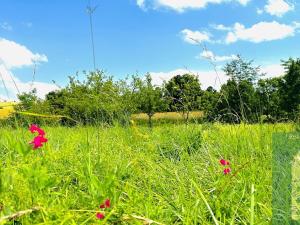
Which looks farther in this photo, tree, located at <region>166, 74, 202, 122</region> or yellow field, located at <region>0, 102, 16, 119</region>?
tree, located at <region>166, 74, 202, 122</region>

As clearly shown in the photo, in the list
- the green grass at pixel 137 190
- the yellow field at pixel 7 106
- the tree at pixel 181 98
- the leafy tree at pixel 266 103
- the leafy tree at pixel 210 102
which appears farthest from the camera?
the leafy tree at pixel 210 102

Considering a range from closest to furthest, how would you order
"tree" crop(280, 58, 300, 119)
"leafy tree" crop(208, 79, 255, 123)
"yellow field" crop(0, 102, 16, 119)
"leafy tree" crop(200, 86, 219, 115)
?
"yellow field" crop(0, 102, 16, 119) → "leafy tree" crop(208, 79, 255, 123) → "leafy tree" crop(200, 86, 219, 115) → "tree" crop(280, 58, 300, 119)

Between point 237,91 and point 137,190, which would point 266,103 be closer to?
point 237,91

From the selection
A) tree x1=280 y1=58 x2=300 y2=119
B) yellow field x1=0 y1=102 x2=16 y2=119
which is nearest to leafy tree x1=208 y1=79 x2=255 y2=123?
yellow field x1=0 y1=102 x2=16 y2=119

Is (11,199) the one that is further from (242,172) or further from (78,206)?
(242,172)

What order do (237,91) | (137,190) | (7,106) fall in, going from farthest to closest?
(237,91), (137,190), (7,106)

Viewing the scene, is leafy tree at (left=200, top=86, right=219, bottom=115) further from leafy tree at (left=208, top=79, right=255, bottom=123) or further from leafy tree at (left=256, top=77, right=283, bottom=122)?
leafy tree at (left=256, top=77, right=283, bottom=122)

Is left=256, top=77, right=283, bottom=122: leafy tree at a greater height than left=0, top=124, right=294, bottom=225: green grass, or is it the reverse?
left=256, top=77, right=283, bottom=122: leafy tree

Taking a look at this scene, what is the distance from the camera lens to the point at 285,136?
5105 millimetres

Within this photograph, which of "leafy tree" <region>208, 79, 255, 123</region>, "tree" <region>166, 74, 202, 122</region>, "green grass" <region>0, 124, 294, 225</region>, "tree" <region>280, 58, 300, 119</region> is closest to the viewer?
"green grass" <region>0, 124, 294, 225</region>

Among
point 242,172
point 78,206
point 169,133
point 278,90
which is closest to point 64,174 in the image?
point 78,206

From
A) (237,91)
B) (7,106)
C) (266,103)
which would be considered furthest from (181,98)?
(266,103)

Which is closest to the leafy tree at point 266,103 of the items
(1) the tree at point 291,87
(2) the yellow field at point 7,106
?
(2) the yellow field at point 7,106

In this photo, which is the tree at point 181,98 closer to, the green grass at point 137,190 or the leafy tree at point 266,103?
the leafy tree at point 266,103
